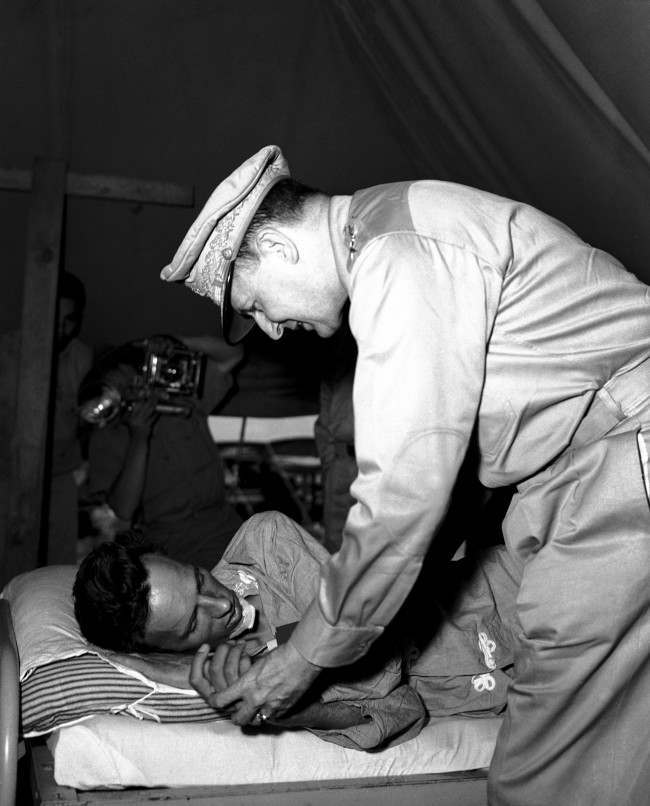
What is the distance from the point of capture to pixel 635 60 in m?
1.48

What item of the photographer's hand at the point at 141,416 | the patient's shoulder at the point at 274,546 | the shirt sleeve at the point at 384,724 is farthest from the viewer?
the photographer's hand at the point at 141,416

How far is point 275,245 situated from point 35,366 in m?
2.02

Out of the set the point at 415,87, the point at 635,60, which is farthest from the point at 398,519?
the point at 415,87

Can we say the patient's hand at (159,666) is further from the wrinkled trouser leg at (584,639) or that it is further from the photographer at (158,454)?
the photographer at (158,454)

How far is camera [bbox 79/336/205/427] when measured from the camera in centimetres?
339

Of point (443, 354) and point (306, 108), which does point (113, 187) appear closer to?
point (306, 108)

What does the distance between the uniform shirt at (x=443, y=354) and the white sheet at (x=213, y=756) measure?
0.58 metres

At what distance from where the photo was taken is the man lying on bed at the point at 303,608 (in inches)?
79.0

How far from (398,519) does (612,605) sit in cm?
37

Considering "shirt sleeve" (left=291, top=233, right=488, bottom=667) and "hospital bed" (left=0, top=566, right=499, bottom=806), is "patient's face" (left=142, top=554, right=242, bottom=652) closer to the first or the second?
"hospital bed" (left=0, top=566, right=499, bottom=806)

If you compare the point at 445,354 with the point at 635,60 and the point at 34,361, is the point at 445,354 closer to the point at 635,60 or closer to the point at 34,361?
the point at 635,60

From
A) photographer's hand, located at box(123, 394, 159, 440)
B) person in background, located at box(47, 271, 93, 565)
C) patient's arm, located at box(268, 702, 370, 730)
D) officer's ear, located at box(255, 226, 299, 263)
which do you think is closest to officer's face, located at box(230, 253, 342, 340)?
officer's ear, located at box(255, 226, 299, 263)

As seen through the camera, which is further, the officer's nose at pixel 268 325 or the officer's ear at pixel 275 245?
the officer's nose at pixel 268 325

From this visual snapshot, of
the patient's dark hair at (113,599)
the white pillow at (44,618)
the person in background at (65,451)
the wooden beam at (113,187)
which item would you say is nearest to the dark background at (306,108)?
the wooden beam at (113,187)
